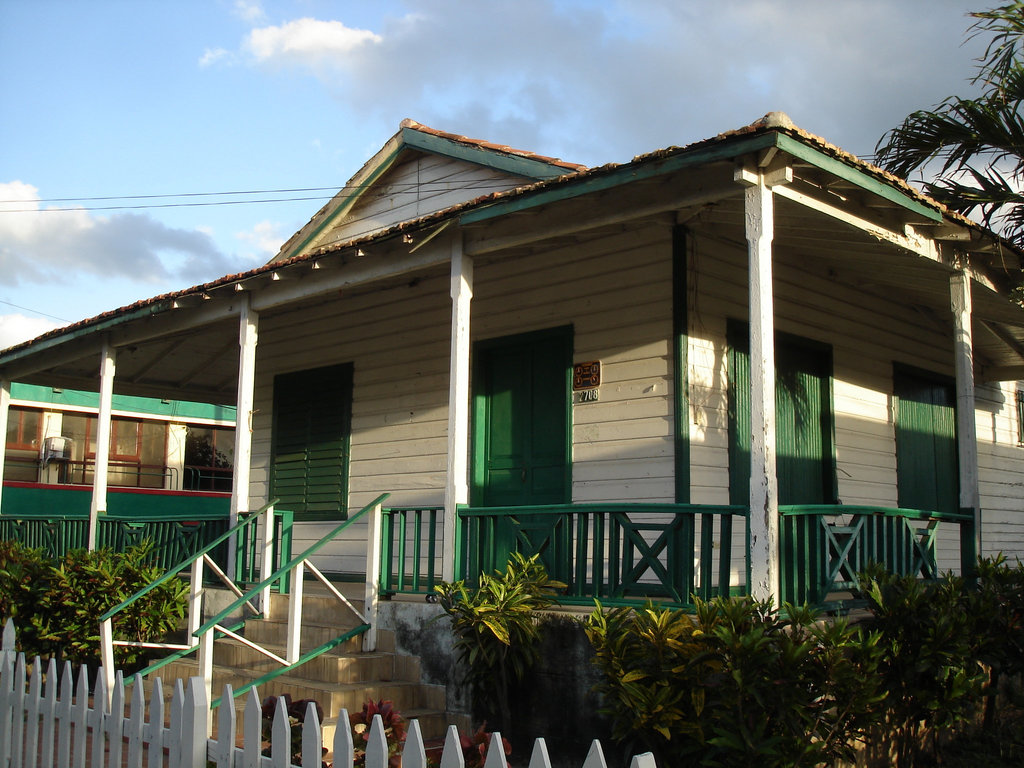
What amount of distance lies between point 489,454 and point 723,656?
459 centimetres

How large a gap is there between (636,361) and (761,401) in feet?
7.95

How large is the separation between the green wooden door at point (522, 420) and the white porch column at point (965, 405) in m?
3.18

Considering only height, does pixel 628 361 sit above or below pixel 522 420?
above

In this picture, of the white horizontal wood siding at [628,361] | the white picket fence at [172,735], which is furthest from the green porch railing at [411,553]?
the white picket fence at [172,735]

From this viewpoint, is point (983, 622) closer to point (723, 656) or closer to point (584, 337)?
point (723, 656)

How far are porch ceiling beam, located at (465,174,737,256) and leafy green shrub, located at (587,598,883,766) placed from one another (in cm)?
259

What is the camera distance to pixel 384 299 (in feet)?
35.7

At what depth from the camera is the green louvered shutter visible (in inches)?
438

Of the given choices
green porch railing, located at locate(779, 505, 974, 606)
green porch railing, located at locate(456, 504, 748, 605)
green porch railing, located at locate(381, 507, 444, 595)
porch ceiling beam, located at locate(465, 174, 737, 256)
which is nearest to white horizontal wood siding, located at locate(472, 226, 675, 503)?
green porch railing, located at locate(456, 504, 748, 605)

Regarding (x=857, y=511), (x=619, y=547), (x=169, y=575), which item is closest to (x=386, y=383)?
(x=169, y=575)

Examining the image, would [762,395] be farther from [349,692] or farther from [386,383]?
[386,383]

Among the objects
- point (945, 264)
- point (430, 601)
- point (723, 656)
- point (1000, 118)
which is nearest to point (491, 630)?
point (430, 601)

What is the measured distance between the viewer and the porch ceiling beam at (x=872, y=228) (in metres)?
6.46

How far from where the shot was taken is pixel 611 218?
696 cm
